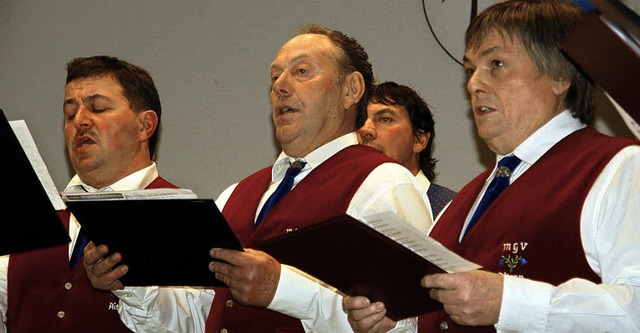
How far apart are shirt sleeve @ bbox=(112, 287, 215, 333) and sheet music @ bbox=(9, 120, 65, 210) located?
0.40 meters

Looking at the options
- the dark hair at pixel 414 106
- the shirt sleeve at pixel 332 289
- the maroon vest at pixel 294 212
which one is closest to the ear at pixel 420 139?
the dark hair at pixel 414 106

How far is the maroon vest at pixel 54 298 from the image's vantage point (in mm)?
3217

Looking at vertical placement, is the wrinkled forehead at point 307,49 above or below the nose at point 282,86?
above

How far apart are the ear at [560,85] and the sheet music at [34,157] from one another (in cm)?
135

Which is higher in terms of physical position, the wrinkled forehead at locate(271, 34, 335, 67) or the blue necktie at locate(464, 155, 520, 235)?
the wrinkled forehead at locate(271, 34, 335, 67)

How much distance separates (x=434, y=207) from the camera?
3.88 metres

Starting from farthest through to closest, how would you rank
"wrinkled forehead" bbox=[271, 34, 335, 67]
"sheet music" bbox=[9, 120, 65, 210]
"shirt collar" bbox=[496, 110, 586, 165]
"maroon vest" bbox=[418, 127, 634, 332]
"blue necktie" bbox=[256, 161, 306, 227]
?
1. "wrinkled forehead" bbox=[271, 34, 335, 67]
2. "blue necktie" bbox=[256, 161, 306, 227]
3. "sheet music" bbox=[9, 120, 65, 210]
4. "shirt collar" bbox=[496, 110, 586, 165]
5. "maroon vest" bbox=[418, 127, 634, 332]

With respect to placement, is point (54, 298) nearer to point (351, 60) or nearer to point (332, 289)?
point (332, 289)

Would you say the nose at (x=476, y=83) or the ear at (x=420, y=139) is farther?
the ear at (x=420, y=139)

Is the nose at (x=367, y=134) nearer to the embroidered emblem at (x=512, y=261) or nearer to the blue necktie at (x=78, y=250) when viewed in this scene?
the blue necktie at (x=78, y=250)

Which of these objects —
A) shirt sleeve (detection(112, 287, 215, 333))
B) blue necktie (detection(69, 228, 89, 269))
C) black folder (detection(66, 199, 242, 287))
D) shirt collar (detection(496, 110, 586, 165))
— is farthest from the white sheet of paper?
blue necktie (detection(69, 228, 89, 269))

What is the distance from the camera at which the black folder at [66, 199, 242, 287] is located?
251 centimetres

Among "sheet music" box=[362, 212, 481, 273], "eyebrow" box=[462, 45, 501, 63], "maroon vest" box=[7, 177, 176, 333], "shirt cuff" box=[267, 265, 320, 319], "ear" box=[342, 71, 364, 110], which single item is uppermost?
"eyebrow" box=[462, 45, 501, 63]

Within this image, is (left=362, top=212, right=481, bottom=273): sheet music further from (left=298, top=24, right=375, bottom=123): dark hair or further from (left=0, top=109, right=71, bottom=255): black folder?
(left=298, top=24, right=375, bottom=123): dark hair
